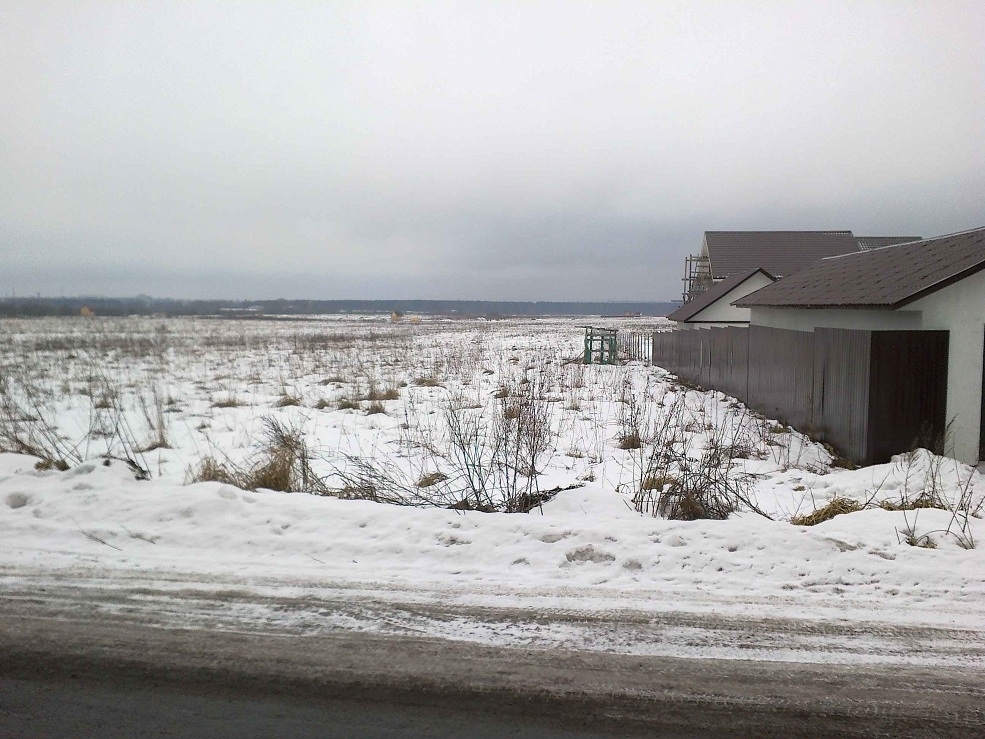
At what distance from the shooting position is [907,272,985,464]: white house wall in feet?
31.3

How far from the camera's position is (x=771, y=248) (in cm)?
4272

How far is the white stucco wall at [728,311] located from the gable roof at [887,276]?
12.3 metres

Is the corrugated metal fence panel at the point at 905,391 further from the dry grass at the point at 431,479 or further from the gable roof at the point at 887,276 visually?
the dry grass at the point at 431,479

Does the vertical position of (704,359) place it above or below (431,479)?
above

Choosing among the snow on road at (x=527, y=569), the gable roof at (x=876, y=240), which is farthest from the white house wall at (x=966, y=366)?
the gable roof at (x=876, y=240)

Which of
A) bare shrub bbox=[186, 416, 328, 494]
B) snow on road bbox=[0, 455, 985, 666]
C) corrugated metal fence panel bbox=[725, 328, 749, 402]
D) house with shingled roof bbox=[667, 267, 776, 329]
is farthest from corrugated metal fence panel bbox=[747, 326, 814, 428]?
house with shingled roof bbox=[667, 267, 776, 329]

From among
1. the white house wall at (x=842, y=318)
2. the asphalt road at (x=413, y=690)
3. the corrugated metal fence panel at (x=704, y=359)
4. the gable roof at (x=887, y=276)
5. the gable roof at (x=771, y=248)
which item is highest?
the gable roof at (x=771, y=248)

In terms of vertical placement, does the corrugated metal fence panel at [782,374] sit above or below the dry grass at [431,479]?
above

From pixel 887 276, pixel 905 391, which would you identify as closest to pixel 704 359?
pixel 887 276

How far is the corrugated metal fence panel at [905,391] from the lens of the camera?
968 cm

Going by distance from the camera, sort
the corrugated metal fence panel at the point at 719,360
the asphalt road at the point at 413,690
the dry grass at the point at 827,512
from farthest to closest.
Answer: the corrugated metal fence panel at the point at 719,360 < the dry grass at the point at 827,512 < the asphalt road at the point at 413,690

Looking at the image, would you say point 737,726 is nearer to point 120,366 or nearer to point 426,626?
point 426,626

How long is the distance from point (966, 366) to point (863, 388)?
1.43 meters

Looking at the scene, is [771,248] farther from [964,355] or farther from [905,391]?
[905,391]
